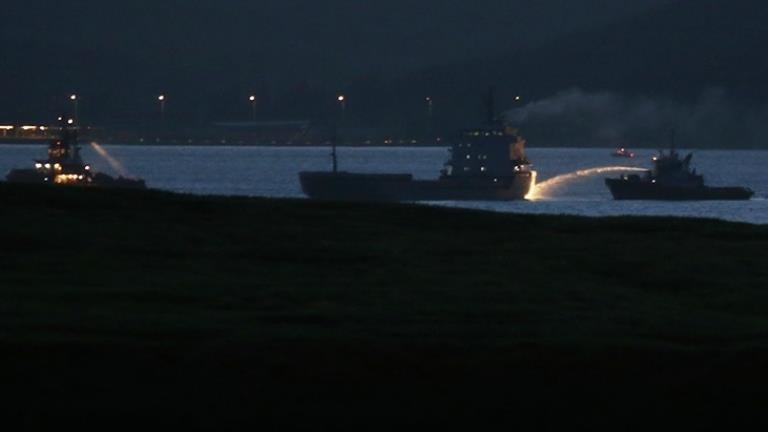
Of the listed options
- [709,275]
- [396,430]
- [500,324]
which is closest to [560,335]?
[500,324]

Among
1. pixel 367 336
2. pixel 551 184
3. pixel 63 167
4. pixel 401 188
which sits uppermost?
pixel 63 167

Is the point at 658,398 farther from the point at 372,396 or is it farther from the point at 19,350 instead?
the point at 19,350

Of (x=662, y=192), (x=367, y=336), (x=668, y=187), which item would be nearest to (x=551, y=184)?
(x=668, y=187)

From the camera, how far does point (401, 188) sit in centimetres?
5394

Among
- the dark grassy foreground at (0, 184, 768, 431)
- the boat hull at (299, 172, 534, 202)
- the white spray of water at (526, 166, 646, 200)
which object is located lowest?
the white spray of water at (526, 166, 646, 200)

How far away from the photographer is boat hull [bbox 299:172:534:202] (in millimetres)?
53375

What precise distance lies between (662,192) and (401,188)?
33.4ft

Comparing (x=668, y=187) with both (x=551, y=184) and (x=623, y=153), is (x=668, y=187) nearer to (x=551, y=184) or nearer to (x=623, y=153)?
(x=551, y=184)

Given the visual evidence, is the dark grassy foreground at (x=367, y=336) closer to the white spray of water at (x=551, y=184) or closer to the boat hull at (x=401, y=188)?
the boat hull at (x=401, y=188)

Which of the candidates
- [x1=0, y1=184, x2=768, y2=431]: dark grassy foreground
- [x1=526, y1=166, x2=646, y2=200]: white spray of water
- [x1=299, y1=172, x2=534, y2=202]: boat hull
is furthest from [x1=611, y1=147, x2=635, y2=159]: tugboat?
[x1=0, y1=184, x2=768, y2=431]: dark grassy foreground

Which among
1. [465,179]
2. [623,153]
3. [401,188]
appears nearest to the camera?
[401,188]

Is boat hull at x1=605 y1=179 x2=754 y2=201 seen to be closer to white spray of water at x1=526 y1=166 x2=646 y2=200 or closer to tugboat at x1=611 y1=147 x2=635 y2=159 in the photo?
white spray of water at x1=526 y1=166 x2=646 y2=200

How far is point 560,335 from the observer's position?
23.3ft

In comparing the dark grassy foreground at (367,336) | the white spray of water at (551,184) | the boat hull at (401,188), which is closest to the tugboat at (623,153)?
the white spray of water at (551,184)
